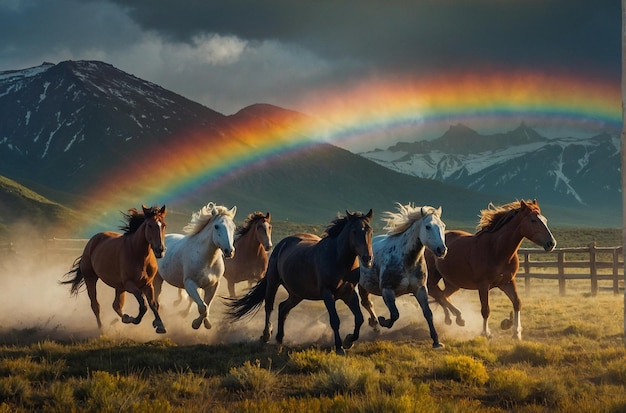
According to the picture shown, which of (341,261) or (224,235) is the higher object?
(224,235)

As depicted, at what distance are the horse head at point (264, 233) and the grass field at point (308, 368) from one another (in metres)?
1.94

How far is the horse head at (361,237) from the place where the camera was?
10.2 meters

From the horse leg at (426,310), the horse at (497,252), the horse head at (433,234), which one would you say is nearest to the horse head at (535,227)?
the horse at (497,252)

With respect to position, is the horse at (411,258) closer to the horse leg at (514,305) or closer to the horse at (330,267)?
the horse at (330,267)

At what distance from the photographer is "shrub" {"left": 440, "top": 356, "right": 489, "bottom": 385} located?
8828mm

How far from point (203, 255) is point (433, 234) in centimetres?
451

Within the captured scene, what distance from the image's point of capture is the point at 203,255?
12797 mm

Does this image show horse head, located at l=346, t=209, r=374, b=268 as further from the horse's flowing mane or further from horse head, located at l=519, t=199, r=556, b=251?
horse head, located at l=519, t=199, r=556, b=251

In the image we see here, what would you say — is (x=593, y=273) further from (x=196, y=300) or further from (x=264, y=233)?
(x=196, y=300)

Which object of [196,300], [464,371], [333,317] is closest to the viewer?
[464,371]

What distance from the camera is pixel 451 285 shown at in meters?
14.3

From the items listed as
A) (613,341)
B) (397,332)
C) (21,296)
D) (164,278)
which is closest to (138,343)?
(164,278)

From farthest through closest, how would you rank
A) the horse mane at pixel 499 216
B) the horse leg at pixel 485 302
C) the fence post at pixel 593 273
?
the fence post at pixel 593 273
the horse mane at pixel 499 216
the horse leg at pixel 485 302

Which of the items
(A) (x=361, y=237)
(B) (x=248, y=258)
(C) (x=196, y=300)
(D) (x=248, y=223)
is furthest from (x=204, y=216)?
(B) (x=248, y=258)
